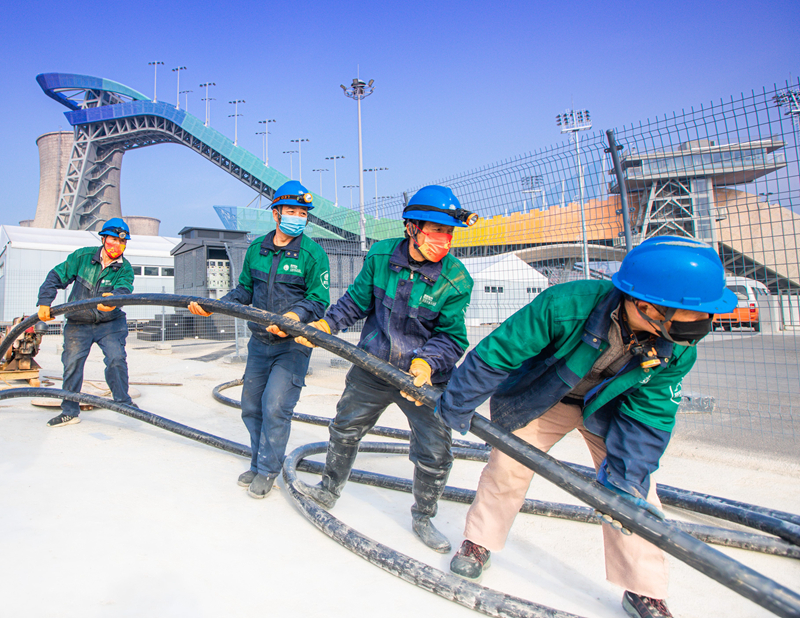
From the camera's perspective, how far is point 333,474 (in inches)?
109

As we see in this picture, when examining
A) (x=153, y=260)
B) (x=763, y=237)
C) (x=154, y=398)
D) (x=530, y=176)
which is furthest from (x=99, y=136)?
(x=763, y=237)

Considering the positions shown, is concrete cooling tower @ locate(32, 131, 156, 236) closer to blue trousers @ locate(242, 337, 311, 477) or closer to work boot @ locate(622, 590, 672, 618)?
blue trousers @ locate(242, 337, 311, 477)

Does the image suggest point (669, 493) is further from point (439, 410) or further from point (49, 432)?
point (49, 432)

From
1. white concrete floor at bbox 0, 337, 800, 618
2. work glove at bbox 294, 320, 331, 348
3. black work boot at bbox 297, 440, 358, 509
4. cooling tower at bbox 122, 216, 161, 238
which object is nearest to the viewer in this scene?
white concrete floor at bbox 0, 337, 800, 618

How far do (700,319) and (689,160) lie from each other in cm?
380

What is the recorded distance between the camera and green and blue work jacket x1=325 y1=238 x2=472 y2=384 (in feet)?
8.07

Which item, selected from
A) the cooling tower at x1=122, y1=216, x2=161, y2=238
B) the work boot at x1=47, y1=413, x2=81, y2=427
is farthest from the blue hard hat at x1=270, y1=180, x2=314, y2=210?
the cooling tower at x1=122, y1=216, x2=161, y2=238

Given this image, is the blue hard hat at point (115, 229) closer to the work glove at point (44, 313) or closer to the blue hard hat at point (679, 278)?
the work glove at point (44, 313)

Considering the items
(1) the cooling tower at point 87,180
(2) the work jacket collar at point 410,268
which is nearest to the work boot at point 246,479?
(2) the work jacket collar at point 410,268

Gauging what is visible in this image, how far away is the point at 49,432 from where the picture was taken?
14.1 feet

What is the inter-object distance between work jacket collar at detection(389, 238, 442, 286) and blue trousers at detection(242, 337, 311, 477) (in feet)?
3.12

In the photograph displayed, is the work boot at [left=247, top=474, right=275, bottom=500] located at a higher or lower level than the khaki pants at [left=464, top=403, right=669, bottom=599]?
lower

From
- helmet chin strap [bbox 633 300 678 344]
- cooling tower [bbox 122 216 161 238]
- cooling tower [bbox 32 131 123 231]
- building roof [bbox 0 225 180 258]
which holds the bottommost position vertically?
helmet chin strap [bbox 633 300 678 344]

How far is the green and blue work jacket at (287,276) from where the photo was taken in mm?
3180
